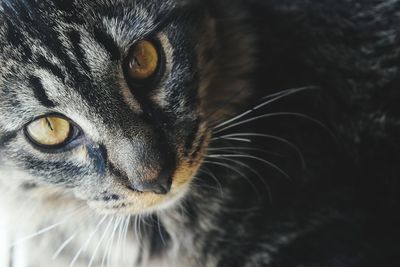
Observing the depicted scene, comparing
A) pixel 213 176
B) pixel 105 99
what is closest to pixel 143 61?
pixel 105 99

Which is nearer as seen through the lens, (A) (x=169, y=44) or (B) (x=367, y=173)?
(A) (x=169, y=44)

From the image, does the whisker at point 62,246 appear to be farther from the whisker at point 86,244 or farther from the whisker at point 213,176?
the whisker at point 213,176

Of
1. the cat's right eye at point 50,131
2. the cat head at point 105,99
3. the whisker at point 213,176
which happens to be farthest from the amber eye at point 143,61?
the whisker at point 213,176

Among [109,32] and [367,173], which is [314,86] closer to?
[367,173]

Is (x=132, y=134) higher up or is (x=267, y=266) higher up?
(x=132, y=134)

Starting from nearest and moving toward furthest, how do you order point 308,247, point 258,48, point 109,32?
point 109,32 → point 308,247 → point 258,48

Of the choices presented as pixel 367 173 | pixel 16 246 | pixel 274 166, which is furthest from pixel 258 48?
pixel 16 246

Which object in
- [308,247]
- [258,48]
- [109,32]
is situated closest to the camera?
[109,32]

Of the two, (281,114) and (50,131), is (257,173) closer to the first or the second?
(281,114)
